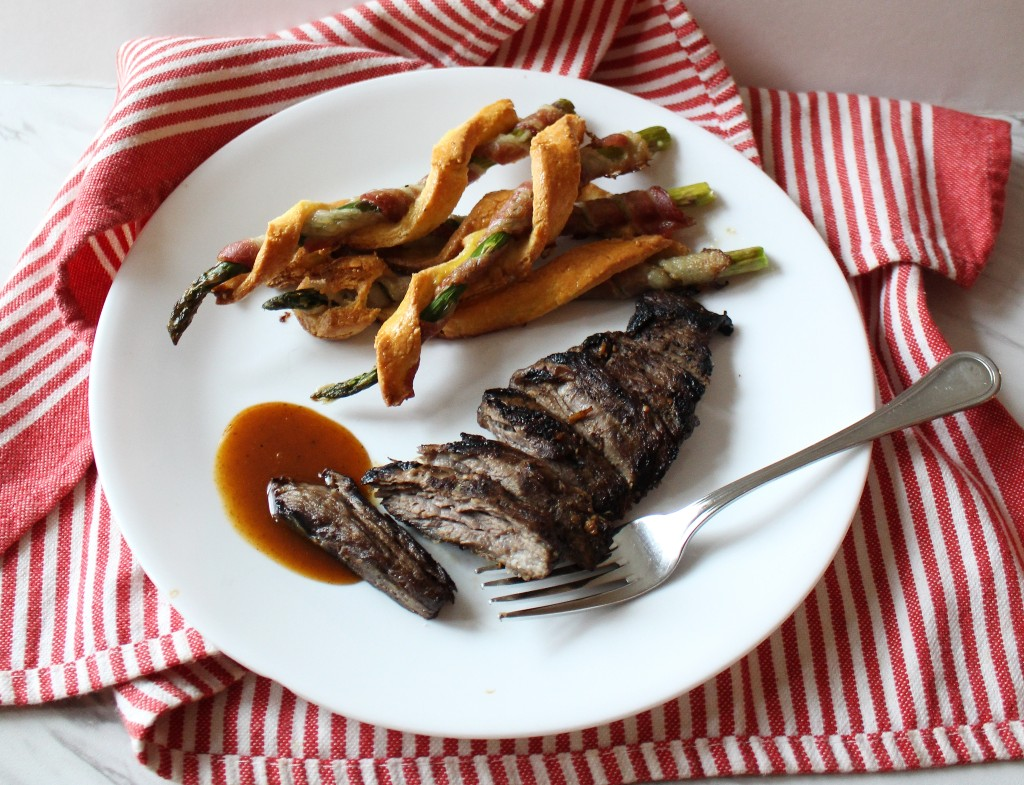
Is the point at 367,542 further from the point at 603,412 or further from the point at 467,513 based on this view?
the point at 603,412

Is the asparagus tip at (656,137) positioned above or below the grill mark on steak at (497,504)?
above

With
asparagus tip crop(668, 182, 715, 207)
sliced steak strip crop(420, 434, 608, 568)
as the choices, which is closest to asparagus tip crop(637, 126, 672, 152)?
asparagus tip crop(668, 182, 715, 207)

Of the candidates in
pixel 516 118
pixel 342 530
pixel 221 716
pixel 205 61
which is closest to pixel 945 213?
pixel 516 118

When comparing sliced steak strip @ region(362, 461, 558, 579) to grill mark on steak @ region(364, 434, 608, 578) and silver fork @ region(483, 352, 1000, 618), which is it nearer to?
grill mark on steak @ region(364, 434, 608, 578)

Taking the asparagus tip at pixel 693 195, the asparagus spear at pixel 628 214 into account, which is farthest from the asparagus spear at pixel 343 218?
the asparagus tip at pixel 693 195

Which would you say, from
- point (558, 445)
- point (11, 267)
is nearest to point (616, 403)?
point (558, 445)

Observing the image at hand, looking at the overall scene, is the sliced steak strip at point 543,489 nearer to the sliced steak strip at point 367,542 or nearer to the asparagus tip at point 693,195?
the sliced steak strip at point 367,542
